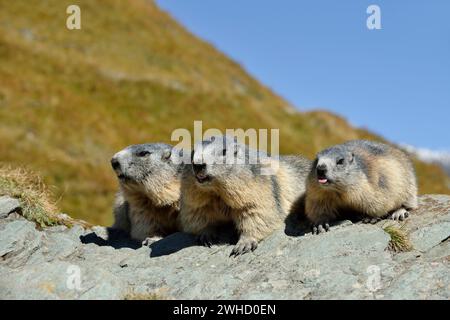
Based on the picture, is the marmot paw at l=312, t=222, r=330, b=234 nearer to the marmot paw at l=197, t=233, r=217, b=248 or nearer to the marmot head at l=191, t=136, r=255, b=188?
the marmot head at l=191, t=136, r=255, b=188

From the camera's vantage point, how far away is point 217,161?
416 inches

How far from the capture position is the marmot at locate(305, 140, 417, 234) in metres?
10.8

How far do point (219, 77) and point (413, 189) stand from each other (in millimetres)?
42882

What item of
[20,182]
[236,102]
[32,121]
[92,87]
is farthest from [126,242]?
[236,102]

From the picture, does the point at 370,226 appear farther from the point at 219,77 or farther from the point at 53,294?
the point at 219,77

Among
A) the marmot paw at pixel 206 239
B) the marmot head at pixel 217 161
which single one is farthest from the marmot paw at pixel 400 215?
the marmot paw at pixel 206 239

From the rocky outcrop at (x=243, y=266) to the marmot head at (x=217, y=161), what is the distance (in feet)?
5.11

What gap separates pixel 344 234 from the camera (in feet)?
34.2

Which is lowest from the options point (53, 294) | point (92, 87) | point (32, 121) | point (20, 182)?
point (53, 294)

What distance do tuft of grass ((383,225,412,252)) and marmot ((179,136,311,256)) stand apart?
7.58 feet

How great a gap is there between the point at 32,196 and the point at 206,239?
14.0 ft

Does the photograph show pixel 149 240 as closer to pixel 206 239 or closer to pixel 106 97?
pixel 206 239

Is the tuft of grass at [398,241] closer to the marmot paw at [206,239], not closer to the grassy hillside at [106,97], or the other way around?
the marmot paw at [206,239]

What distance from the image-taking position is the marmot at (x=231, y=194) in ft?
34.7
